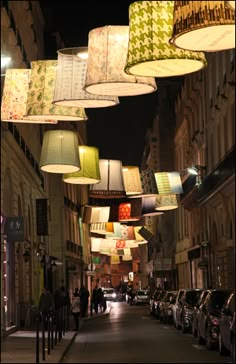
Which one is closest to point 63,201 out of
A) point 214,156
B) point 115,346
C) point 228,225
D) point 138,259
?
point 214,156

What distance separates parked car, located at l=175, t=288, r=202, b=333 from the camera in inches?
1167

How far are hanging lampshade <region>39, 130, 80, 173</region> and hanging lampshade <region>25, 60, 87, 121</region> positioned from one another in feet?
8.97

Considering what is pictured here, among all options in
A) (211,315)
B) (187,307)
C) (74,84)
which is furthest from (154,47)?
(187,307)

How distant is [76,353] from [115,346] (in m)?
2.30

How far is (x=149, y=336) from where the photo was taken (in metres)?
29.8

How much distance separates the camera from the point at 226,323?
19.3 meters

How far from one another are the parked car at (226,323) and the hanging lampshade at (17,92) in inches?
249

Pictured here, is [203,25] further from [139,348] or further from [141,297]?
[141,297]

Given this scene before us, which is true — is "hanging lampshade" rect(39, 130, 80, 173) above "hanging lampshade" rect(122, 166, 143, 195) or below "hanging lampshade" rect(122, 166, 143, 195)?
below

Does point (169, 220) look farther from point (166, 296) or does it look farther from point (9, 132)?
point (9, 132)

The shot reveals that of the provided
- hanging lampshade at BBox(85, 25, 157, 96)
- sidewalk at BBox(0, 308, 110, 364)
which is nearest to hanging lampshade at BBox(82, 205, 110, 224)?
sidewalk at BBox(0, 308, 110, 364)

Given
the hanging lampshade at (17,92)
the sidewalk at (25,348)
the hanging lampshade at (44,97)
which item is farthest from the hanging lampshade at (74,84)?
the sidewalk at (25,348)

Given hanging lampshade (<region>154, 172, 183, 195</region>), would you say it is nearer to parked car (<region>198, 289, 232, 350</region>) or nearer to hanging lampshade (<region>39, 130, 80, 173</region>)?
parked car (<region>198, 289, 232, 350</region>)

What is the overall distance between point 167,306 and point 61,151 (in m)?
21.6
